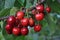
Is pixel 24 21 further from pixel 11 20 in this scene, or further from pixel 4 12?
pixel 4 12

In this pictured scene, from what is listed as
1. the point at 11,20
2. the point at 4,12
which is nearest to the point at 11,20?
the point at 11,20

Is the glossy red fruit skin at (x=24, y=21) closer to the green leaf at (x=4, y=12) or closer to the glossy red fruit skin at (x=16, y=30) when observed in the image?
the glossy red fruit skin at (x=16, y=30)

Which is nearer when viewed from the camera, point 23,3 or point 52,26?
point 52,26

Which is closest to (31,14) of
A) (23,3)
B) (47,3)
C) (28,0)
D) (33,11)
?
(33,11)

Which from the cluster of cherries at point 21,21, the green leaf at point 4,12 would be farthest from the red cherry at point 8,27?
the green leaf at point 4,12

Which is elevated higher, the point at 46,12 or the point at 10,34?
the point at 46,12

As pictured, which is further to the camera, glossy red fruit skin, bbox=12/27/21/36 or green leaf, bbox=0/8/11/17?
green leaf, bbox=0/8/11/17

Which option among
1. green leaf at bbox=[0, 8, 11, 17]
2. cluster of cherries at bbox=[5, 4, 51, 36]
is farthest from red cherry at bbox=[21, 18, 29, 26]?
green leaf at bbox=[0, 8, 11, 17]

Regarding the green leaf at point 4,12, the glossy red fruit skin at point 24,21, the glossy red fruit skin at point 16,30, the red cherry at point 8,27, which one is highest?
the green leaf at point 4,12

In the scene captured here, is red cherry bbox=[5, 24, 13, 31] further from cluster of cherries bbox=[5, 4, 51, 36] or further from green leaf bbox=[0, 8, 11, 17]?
green leaf bbox=[0, 8, 11, 17]

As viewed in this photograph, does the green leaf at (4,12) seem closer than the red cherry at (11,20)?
No

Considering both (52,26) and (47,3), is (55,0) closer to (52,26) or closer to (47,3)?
(47,3)
